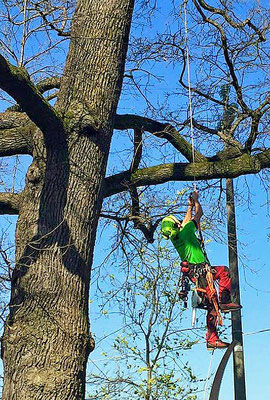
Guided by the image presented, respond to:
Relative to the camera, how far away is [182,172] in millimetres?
7504

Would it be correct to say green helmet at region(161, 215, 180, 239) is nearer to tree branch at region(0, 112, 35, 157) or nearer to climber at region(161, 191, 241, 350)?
climber at region(161, 191, 241, 350)

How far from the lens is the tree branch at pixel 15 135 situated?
6.67 m

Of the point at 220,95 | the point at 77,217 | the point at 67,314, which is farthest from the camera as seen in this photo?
the point at 220,95

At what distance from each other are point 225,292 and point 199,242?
568 mm

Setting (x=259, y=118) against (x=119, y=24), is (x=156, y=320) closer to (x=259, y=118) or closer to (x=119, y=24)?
(x=259, y=118)

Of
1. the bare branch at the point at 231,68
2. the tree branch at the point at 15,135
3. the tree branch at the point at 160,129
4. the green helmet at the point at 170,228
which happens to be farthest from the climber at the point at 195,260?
the bare branch at the point at 231,68

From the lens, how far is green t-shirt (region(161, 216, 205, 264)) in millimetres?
6762

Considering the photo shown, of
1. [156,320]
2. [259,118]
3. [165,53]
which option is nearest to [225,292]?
[259,118]

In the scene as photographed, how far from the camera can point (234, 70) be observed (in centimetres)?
856

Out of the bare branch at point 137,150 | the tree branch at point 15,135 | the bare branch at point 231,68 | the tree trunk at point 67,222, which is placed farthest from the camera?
the bare branch at point 231,68

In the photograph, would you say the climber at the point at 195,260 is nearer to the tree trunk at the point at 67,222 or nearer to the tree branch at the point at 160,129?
the tree trunk at the point at 67,222

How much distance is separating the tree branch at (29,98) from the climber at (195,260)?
145 cm

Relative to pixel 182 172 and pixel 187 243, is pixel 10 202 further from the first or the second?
pixel 182 172

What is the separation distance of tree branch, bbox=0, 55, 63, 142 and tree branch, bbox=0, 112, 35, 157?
0.41m
